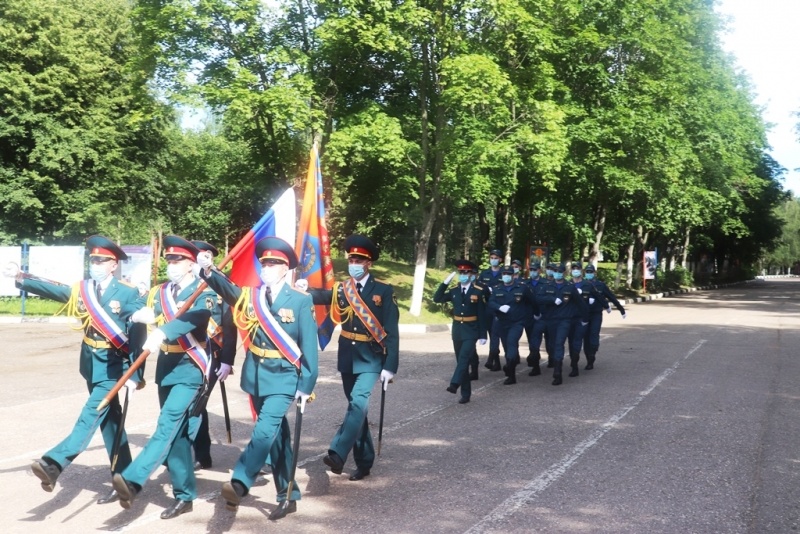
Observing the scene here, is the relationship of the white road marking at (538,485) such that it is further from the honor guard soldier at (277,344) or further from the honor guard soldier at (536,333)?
the honor guard soldier at (536,333)

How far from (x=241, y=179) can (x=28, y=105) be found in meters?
9.61

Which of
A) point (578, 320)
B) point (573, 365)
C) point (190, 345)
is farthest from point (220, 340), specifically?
point (578, 320)

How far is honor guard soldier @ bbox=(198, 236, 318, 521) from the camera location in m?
5.89

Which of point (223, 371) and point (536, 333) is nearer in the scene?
point (223, 371)

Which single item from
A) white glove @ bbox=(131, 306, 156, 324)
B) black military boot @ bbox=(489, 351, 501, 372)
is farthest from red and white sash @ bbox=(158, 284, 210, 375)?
black military boot @ bbox=(489, 351, 501, 372)

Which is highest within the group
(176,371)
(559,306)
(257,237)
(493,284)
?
(257,237)

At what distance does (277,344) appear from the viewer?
19.4 ft

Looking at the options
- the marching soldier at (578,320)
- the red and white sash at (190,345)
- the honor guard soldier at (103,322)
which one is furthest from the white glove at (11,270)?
the marching soldier at (578,320)

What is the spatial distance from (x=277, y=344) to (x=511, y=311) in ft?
24.5

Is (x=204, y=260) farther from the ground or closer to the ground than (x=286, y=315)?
farther from the ground

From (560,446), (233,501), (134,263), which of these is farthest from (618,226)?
(233,501)

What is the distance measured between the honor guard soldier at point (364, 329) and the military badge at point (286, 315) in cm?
125

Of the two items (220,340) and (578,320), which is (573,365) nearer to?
(578,320)

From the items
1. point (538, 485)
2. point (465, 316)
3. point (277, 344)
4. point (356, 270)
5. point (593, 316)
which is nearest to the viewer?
point (277, 344)
